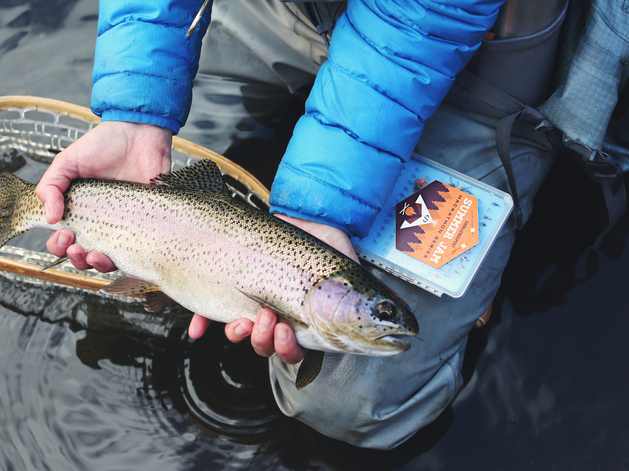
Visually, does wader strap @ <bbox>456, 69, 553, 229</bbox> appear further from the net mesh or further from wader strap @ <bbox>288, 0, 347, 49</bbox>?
the net mesh

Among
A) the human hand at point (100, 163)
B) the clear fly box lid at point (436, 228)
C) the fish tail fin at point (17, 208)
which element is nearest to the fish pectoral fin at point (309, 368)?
the clear fly box lid at point (436, 228)

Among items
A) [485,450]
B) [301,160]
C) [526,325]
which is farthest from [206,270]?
[526,325]

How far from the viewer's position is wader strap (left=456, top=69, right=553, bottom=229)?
191 cm

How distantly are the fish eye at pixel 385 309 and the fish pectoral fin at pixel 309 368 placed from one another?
353 mm

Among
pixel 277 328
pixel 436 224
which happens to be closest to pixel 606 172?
pixel 436 224

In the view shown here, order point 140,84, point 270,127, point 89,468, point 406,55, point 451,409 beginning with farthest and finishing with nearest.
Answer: point 270,127
point 451,409
point 89,468
point 140,84
point 406,55

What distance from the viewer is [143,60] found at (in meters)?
1.93

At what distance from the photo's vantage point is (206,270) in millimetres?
Answer: 1695

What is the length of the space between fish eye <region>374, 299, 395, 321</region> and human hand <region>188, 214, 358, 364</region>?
31cm

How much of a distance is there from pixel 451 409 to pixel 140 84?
2244 mm

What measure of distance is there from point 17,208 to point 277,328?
141cm

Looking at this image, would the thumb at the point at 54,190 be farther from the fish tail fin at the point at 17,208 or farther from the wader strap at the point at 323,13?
the wader strap at the point at 323,13

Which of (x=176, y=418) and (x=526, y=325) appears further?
(x=526, y=325)

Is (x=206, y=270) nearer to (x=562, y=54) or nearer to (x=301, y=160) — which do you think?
(x=301, y=160)
